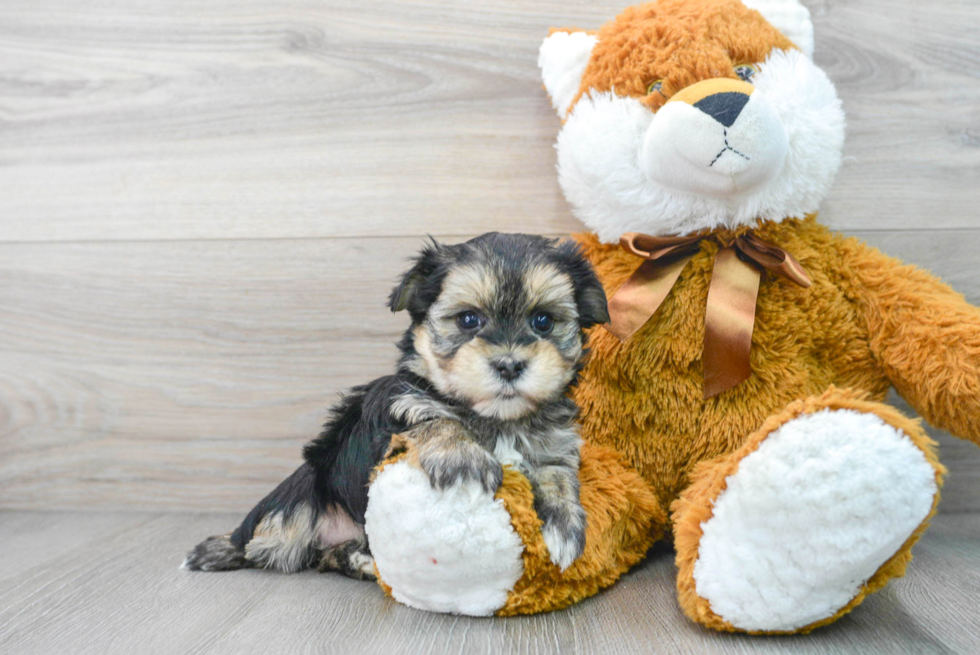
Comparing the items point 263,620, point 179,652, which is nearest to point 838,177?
point 263,620

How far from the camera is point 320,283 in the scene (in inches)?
75.9

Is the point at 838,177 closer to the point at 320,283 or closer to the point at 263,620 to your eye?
the point at 320,283

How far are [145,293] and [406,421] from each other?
1.12 metres

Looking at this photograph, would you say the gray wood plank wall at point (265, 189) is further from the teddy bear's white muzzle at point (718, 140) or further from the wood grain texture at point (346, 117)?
the teddy bear's white muzzle at point (718, 140)

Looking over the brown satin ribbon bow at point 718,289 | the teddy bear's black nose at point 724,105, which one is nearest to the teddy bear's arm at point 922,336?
the brown satin ribbon bow at point 718,289

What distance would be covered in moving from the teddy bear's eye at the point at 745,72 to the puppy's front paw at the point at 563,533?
37.1 inches

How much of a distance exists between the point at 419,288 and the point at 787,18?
3.49ft

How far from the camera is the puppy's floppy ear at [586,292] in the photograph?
1321 millimetres

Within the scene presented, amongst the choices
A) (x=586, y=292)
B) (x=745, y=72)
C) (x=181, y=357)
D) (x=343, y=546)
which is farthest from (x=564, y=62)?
(x=181, y=357)

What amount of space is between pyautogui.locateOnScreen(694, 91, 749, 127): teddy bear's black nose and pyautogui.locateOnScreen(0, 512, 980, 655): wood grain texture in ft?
3.03

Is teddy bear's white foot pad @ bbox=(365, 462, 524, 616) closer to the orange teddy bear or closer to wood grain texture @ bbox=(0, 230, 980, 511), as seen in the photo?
the orange teddy bear

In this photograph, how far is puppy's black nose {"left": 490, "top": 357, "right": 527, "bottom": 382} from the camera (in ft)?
3.71

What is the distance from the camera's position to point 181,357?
1.97 meters

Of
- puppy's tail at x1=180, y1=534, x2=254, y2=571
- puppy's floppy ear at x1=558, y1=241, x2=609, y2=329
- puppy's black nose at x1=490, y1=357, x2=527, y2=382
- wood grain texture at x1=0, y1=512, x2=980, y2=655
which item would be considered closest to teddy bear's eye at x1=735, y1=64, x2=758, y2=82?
puppy's floppy ear at x1=558, y1=241, x2=609, y2=329
